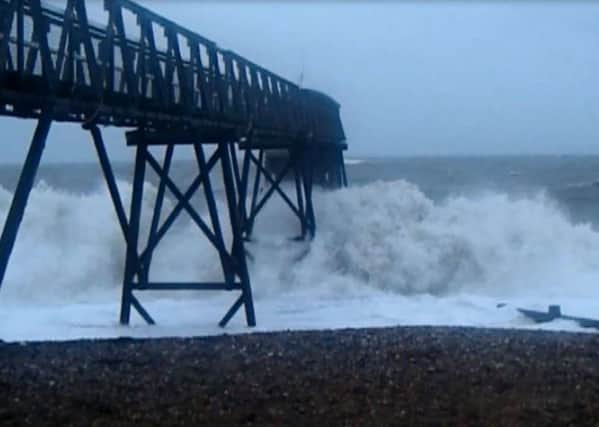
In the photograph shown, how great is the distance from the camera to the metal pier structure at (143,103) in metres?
9.51

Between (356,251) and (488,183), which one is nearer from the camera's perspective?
(356,251)

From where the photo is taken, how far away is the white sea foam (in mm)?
15922

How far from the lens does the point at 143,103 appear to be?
488 inches

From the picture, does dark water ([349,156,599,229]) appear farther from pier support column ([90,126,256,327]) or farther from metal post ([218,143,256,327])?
pier support column ([90,126,256,327])

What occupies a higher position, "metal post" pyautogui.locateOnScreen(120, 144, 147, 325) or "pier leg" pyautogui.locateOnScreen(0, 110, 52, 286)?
"pier leg" pyautogui.locateOnScreen(0, 110, 52, 286)

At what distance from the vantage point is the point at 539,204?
3055cm

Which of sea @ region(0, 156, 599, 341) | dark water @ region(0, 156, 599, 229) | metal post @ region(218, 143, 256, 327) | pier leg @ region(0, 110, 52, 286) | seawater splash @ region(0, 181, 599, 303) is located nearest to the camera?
pier leg @ region(0, 110, 52, 286)

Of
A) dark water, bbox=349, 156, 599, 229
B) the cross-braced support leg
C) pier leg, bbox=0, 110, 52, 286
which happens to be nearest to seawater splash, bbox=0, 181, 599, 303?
the cross-braced support leg

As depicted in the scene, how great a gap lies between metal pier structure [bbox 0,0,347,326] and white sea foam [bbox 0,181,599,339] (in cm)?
137

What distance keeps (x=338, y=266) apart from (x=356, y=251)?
0.97 metres

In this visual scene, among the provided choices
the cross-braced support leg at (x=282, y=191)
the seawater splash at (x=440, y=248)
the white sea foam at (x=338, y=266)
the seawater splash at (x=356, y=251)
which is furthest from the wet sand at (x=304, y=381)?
the seawater splash at (x=440, y=248)

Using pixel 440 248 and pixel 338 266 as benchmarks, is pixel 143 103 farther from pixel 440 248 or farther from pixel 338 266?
pixel 440 248

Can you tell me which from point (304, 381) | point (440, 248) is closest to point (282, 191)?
point (440, 248)

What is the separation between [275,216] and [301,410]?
2088cm
